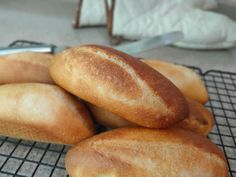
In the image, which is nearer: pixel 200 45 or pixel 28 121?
pixel 28 121

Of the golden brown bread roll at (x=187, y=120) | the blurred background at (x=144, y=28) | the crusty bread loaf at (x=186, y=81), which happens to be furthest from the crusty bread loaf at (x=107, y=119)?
the blurred background at (x=144, y=28)

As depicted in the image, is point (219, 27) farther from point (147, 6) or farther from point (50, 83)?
point (50, 83)

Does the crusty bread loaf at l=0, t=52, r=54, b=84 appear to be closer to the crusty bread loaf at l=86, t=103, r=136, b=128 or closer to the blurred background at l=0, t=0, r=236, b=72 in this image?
the crusty bread loaf at l=86, t=103, r=136, b=128

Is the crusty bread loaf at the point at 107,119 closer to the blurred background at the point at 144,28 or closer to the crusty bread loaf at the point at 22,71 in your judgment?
the crusty bread loaf at the point at 22,71

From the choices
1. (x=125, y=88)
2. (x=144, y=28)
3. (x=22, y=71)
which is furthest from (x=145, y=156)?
(x=144, y=28)

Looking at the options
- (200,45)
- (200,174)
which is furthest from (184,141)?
(200,45)
